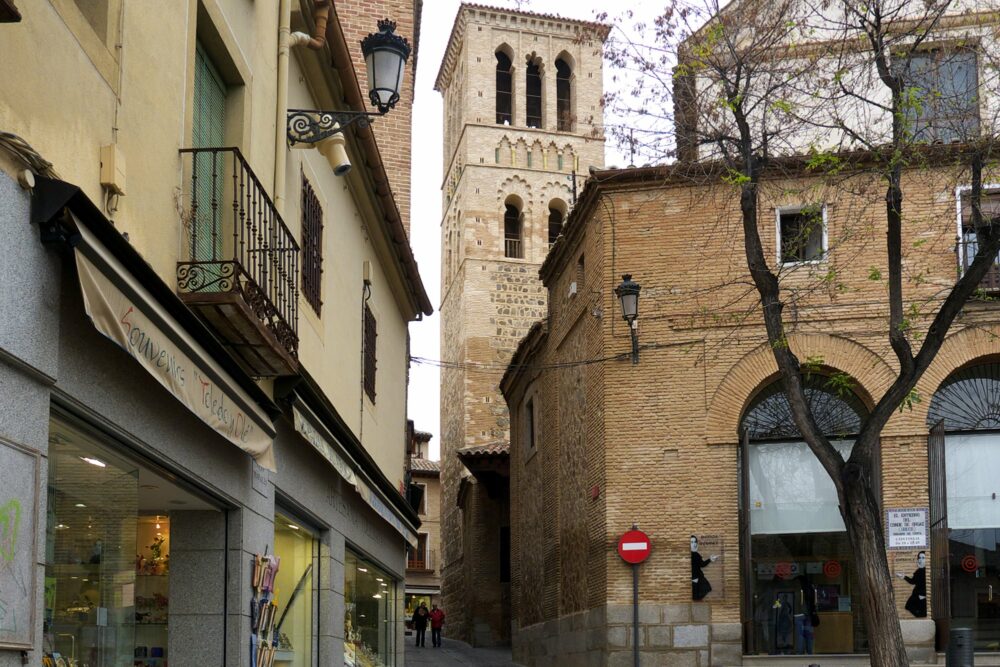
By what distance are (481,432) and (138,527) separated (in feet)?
135

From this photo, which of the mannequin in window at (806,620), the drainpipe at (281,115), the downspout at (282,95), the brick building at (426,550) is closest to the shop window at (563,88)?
the brick building at (426,550)

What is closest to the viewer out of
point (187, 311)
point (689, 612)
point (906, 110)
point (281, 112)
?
point (187, 311)

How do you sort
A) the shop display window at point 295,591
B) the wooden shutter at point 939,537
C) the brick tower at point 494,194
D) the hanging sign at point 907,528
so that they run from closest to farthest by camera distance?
the shop display window at point 295,591 < the wooden shutter at point 939,537 < the hanging sign at point 907,528 < the brick tower at point 494,194

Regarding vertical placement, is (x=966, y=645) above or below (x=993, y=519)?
below

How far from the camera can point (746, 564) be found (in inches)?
800

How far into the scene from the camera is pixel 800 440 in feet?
69.8

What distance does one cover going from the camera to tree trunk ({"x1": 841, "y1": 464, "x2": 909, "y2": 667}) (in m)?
13.5

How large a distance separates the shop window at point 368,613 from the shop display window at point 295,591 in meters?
1.76

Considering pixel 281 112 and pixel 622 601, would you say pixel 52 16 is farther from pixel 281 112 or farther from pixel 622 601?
pixel 622 601

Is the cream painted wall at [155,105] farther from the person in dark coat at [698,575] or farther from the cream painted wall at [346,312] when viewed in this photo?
the person in dark coat at [698,575]

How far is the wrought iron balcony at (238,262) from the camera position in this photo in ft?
26.6

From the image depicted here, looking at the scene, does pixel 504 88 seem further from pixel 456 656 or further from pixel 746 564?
pixel 746 564

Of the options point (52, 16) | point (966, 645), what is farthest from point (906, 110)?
point (52, 16)

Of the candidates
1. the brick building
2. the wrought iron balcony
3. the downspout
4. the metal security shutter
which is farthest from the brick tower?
the metal security shutter
